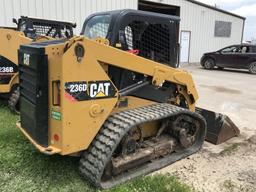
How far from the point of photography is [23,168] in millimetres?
4027

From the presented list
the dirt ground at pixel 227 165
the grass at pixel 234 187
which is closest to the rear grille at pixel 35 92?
the dirt ground at pixel 227 165

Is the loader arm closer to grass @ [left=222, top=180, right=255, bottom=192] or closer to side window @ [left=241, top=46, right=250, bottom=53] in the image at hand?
grass @ [left=222, top=180, right=255, bottom=192]

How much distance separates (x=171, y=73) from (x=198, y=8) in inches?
674

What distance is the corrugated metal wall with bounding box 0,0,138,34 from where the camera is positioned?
11.0m

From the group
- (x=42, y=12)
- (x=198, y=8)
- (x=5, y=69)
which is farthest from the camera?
(x=198, y=8)

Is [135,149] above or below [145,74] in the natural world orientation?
below

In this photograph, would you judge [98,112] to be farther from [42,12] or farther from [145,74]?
[42,12]

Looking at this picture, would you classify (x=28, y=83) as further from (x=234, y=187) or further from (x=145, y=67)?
(x=234, y=187)

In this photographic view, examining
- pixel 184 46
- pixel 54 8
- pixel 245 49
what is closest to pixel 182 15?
pixel 184 46

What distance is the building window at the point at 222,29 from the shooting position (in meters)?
22.0

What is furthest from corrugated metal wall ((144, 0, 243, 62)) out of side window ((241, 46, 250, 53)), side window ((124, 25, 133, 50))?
side window ((124, 25, 133, 50))

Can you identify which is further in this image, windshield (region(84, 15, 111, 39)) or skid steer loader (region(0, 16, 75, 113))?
skid steer loader (region(0, 16, 75, 113))

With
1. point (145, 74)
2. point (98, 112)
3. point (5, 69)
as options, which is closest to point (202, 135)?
point (145, 74)

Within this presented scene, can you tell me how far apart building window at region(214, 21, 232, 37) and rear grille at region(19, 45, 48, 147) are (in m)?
20.1
